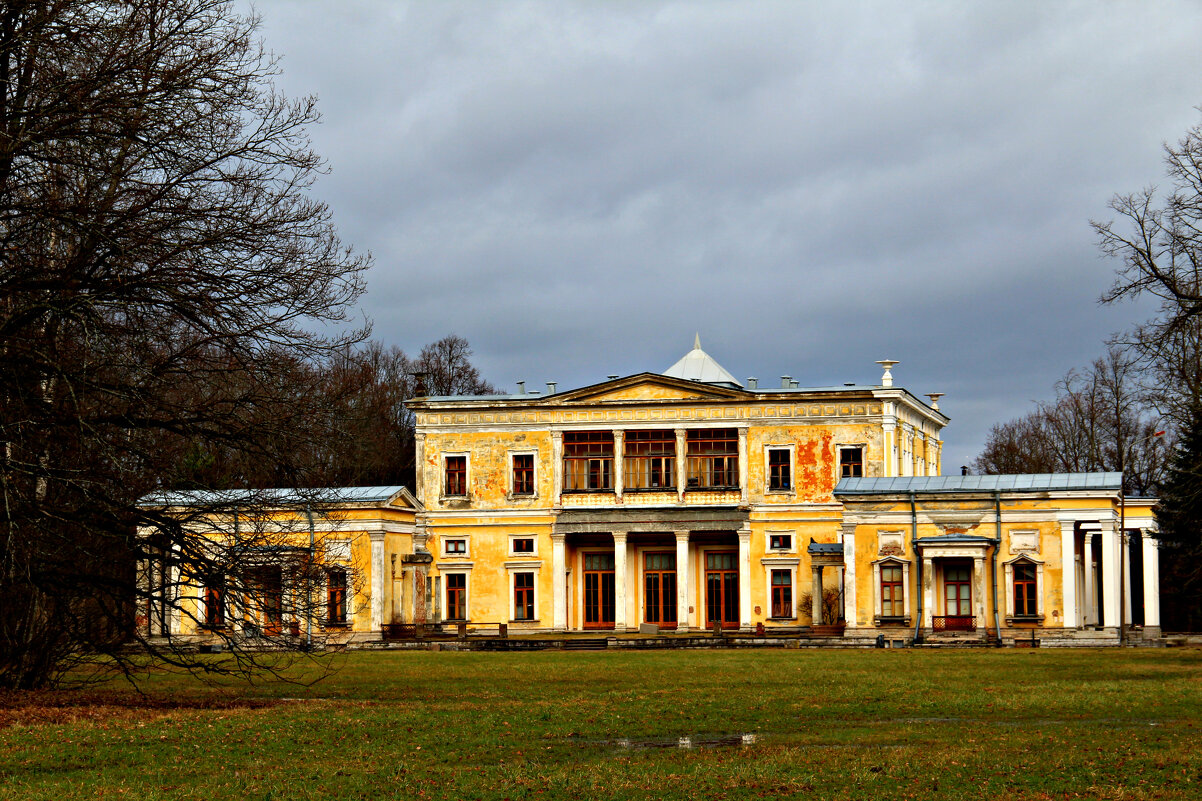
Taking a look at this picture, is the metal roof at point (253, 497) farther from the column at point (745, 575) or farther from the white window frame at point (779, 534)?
the white window frame at point (779, 534)

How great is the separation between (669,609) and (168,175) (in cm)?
4296

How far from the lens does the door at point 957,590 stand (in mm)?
48344

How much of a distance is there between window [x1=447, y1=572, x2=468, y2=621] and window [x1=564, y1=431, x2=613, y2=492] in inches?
229

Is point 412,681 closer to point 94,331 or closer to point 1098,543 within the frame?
point 94,331

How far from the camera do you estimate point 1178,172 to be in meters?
24.2

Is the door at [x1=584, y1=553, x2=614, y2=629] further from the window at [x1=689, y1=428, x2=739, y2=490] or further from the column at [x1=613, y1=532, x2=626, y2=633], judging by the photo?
the window at [x1=689, y1=428, x2=739, y2=490]

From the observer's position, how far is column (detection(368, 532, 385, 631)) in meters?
54.4

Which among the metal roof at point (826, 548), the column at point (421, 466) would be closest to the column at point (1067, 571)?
the metal roof at point (826, 548)

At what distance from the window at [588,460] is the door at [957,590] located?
1577cm

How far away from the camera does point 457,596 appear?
196 ft

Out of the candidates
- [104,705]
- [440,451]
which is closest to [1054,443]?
[440,451]

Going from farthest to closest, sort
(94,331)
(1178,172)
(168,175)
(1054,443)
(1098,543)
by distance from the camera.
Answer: (1054,443) < (1098,543) < (1178,172) < (168,175) < (94,331)

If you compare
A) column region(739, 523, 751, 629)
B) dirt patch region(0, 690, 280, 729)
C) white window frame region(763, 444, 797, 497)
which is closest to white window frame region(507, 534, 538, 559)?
column region(739, 523, 751, 629)

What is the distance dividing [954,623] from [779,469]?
1151cm
